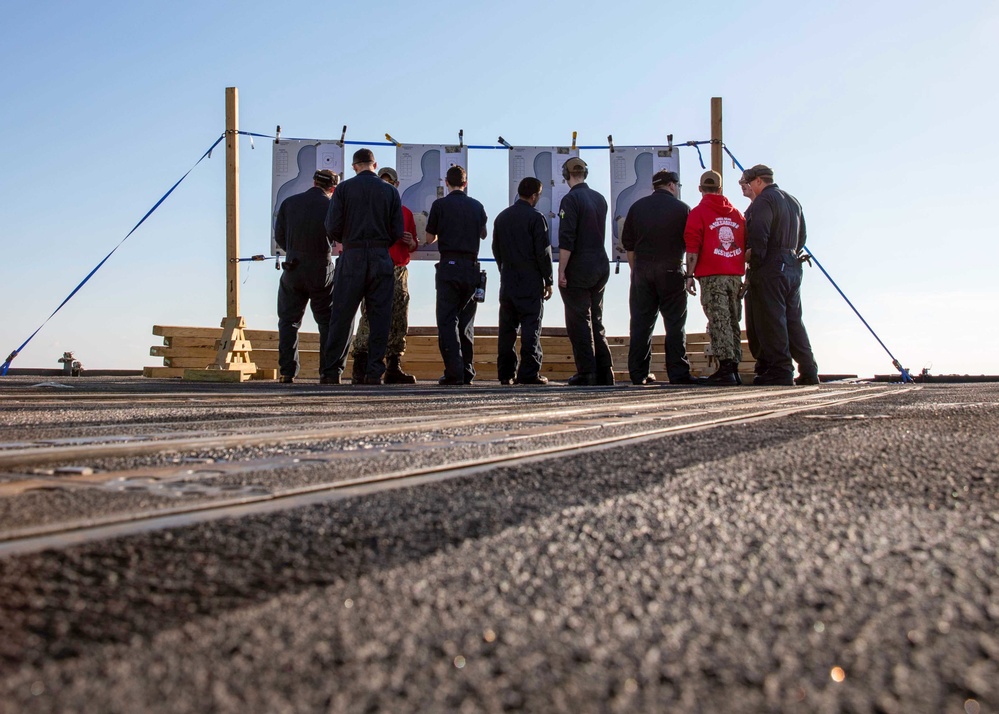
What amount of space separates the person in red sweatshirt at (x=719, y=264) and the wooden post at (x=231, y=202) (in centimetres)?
598

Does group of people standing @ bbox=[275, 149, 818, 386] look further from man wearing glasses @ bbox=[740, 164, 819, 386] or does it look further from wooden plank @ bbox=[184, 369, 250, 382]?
wooden plank @ bbox=[184, 369, 250, 382]

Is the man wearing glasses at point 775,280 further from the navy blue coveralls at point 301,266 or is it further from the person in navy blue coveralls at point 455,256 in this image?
the navy blue coveralls at point 301,266

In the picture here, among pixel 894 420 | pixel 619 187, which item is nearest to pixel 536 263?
pixel 894 420

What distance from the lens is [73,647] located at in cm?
53

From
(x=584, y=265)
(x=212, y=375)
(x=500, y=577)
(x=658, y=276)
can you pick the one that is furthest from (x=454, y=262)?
(x=500, y=577)

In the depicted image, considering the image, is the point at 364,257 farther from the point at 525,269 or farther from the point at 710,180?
the point at 710,180

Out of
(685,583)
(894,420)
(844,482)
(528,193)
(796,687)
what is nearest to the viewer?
(796,687)

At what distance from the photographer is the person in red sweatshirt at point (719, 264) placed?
23.8 ft

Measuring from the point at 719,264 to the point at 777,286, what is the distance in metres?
0.49

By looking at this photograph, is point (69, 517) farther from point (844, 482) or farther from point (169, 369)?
point (169, 369)

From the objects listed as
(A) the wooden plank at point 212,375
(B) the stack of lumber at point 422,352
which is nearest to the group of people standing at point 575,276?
(A) the wooden plank at point 212,375

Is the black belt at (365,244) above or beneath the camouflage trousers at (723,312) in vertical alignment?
above

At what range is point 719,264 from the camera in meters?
7.32

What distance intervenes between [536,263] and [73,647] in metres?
7.26
